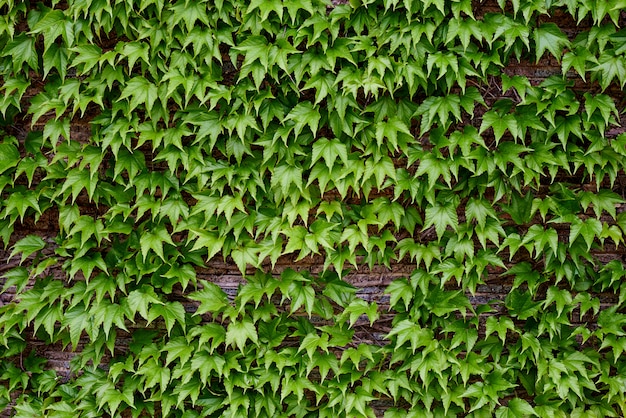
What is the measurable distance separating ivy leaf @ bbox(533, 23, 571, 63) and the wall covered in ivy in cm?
1

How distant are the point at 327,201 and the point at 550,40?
1.27 meters

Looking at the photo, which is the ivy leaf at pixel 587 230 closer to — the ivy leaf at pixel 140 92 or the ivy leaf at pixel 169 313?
the ivy leaf at pixel 169 313

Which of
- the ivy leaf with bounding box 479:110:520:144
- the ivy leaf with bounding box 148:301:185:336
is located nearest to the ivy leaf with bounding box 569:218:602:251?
the ivy leaf with bounding box 479:110:520:144

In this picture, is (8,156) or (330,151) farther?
(8,156)

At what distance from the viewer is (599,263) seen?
8.85 ft

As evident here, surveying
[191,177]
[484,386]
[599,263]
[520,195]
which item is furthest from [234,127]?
[599,263]

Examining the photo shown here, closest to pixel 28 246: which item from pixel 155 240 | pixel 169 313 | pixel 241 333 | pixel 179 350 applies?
pixel 155 240

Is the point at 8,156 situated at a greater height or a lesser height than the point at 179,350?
greater

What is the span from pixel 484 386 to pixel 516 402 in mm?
166

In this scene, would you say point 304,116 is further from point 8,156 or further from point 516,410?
point 516,410

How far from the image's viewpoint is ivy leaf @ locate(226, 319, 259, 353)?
2578 millimetres

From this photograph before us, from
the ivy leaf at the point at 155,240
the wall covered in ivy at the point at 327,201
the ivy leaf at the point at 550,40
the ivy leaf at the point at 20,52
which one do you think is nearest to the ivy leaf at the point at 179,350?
the wall covered in ivy at the point at 327,201

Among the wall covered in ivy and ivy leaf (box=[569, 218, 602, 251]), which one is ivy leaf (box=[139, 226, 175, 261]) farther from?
ivy leaf (box=[569, 218, 602, 251])

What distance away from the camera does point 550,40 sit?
250cm
